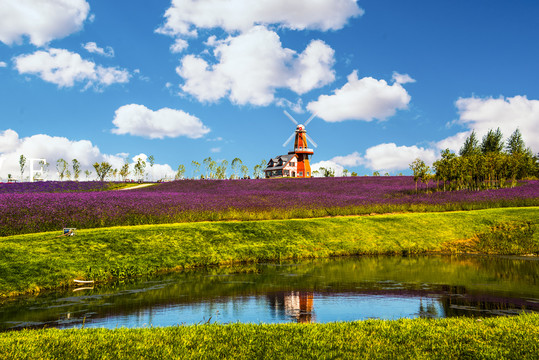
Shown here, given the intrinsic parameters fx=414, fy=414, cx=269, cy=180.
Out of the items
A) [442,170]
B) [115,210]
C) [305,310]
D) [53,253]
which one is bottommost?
[305,310]

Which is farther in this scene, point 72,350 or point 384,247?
point 384,247

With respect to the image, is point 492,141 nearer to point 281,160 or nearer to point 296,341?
point 281,160

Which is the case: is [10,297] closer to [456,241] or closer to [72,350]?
[72,350]

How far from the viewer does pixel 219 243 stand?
70.0 feet

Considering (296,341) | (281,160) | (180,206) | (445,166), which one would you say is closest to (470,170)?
(445,166)

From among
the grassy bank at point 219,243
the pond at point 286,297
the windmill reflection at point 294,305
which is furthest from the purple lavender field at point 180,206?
the windmill reflection at point 294,305

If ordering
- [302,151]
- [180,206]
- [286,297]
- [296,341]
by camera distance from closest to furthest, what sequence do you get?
1. [296,341]
2. [286,297]
3. [180,206]
4. [302,151]

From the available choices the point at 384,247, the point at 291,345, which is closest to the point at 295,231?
the point at 384,247

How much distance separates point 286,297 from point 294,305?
3.16 feet

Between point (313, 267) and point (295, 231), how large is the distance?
5776 mm

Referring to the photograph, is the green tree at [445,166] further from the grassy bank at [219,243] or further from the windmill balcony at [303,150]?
the windmill balcony at [303,150]

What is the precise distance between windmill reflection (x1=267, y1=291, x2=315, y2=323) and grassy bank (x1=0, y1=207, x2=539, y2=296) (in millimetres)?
7463

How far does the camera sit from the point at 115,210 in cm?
2462

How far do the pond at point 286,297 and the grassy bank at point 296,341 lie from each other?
5.35 ft
